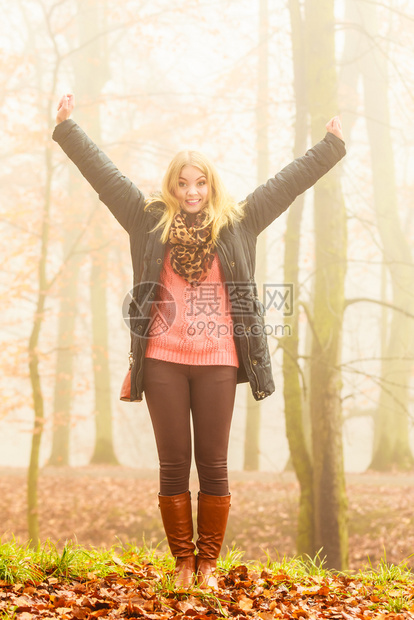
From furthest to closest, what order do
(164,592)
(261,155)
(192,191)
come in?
1. (261,155)
2. (192,191)
3. (164,592)

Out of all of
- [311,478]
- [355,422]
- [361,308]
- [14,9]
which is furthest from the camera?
[355,422]

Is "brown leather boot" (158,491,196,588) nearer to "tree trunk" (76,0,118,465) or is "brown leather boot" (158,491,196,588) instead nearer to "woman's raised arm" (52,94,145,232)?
"woman's raised arm" (52,94,145,232)

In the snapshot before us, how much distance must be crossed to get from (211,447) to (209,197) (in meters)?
1.33

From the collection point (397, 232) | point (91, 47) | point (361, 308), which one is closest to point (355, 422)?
point (361, 308)

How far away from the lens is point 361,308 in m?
19.6

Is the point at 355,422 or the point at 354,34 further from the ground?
the point at 354,34

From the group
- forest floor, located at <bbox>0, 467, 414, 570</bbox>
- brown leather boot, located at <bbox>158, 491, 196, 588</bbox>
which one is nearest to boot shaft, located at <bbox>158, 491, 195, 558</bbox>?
brown leather boot, located at <bbox>158, 491, 196, 588</bbox>

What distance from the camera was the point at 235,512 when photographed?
842 cm

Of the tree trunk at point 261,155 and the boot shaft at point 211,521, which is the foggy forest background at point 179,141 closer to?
the tree trunk at point 261,155

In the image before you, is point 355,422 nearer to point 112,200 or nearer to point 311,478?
point 311,478

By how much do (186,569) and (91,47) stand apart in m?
11.4

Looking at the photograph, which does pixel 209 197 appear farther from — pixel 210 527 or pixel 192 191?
pixel 210 527

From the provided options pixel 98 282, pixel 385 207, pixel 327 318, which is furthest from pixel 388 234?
pixel 98 282

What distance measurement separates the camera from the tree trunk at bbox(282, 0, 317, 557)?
19.6 feet
